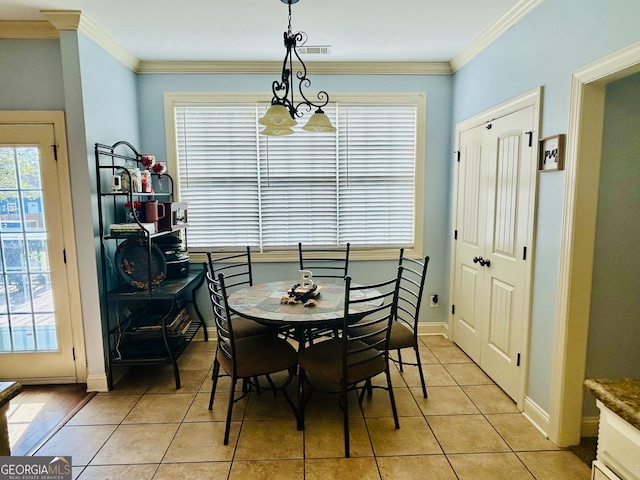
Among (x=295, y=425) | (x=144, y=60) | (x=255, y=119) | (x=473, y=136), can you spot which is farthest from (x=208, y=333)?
(x=473, y=136)

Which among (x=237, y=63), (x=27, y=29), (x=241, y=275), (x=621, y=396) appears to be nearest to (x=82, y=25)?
(x=27, y=29)

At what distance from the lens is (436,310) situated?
3.77 m

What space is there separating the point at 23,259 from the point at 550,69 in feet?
12.5

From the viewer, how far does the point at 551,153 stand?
2084 mm

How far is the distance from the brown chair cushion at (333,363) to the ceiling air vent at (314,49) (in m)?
2.38

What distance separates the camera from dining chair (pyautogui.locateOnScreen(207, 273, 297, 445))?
2.14 metres

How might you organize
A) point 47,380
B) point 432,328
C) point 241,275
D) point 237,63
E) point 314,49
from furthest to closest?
point 432,328, point 241,275, point 237,63, point 314,49, point 47,380

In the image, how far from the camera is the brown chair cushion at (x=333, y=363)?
6.83 ft

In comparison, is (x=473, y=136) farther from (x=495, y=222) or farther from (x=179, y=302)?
(x=179, y=302)

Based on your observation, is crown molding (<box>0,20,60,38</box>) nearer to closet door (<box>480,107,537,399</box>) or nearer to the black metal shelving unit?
the black metal shelving unit

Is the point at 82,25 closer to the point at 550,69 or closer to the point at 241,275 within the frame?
the point at 241,275

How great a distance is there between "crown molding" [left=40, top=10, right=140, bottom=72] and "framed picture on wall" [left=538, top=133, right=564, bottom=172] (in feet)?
10.3

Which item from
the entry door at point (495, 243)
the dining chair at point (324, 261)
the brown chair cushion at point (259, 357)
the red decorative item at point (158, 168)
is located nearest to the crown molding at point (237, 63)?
the entry door at point (495, 243)

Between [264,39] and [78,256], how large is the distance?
2.22 meters
